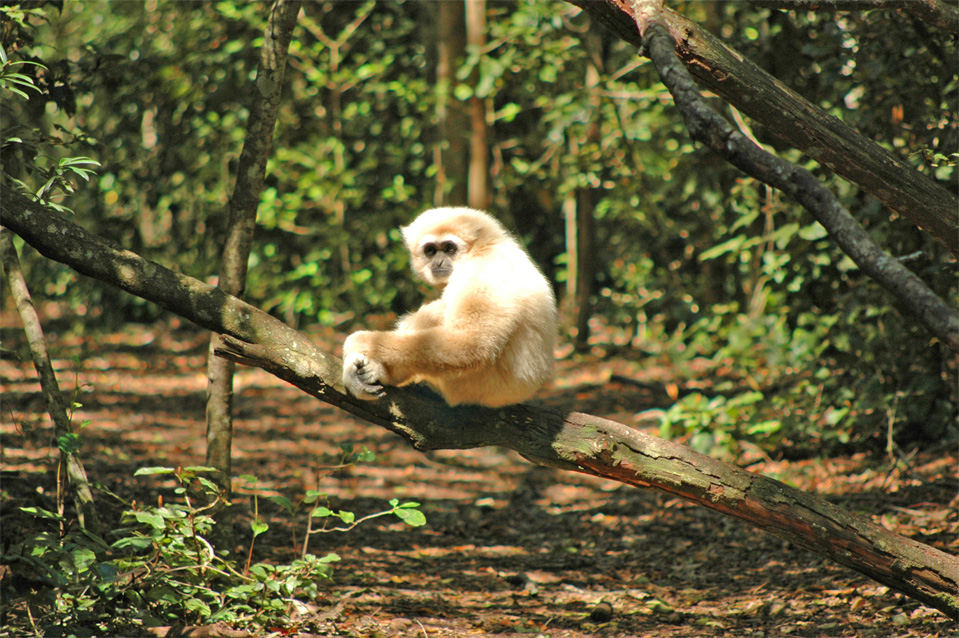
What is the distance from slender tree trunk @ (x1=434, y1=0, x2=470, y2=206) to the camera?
8.46 metres

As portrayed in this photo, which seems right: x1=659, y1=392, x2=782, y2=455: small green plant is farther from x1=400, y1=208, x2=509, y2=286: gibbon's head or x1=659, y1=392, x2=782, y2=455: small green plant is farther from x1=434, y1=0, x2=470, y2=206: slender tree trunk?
x1=434, y1=0, x2=470, y2=206: slender tree trunk

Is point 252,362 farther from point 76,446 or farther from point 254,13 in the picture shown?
point 254,13

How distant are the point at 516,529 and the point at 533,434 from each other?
7.74 ft

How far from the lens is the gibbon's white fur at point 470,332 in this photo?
10.9 feet

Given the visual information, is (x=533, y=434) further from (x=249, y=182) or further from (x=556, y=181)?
(x=556, y=181)

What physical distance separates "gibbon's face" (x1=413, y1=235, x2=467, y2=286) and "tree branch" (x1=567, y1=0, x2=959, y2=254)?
1.26m

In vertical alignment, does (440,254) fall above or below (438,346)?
above

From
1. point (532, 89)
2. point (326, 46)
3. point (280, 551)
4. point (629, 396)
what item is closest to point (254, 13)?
point (326, 46)

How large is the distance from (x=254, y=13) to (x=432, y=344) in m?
7.32

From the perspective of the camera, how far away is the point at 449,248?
3961 millimetres

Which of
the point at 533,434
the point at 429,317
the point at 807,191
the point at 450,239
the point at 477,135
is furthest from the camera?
the point at 477,135

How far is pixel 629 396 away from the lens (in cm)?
803

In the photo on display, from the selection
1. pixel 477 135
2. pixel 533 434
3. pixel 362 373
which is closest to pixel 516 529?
pixel 533 434

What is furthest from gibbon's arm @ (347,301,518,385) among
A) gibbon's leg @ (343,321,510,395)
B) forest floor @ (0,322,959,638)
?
forest floor @ (0,322,959,638)
